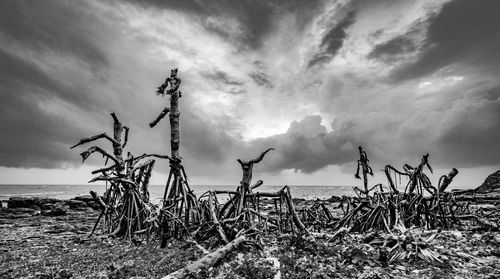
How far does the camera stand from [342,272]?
4.43m

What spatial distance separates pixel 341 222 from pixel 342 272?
4.09 metres

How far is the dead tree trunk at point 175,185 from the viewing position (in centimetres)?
736

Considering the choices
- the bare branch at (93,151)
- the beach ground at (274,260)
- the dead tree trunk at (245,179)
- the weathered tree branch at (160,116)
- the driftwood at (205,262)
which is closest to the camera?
the driftwood at (205,262)

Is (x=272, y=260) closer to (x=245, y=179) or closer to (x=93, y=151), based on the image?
(x=245, y=179)

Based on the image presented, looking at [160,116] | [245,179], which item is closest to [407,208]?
[245,179]

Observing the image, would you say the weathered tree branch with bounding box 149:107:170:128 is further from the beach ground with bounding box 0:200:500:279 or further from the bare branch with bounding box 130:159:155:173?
the beach ground with bounding box 0:200:500:279

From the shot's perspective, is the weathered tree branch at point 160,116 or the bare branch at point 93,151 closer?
the bare branch at point 93,151

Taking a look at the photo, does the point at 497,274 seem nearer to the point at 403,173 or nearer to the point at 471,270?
the point at 471,270

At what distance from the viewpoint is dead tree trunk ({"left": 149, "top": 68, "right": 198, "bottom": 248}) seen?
736 centimetres

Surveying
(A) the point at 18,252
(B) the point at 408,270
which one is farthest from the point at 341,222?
(A) the point at 18,252

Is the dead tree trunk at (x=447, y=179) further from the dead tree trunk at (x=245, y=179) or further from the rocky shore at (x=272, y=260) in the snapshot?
the dead tree trunk at (x=245, y=179)

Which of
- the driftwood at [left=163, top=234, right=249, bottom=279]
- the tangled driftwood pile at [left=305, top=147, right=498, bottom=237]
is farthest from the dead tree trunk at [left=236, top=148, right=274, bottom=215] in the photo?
the tangled driftwood pile at [left=305, top=147, right=498, bottom=237]

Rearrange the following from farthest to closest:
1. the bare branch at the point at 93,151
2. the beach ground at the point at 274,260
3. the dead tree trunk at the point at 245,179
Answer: the bare branch at the point at 93,151
the dead tree trunk at the point at 245,179
the beach ground at the point at 274,260

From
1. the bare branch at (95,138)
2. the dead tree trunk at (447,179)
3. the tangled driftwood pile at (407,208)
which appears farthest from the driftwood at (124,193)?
the dead tree trunk at (447,179)
